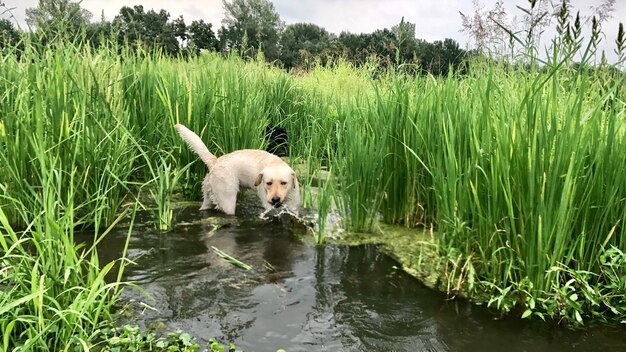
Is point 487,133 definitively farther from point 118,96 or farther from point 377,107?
point 118,96

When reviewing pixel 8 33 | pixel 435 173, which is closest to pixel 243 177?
pixel 435 173

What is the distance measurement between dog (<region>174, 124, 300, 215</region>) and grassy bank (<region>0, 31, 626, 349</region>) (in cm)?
27

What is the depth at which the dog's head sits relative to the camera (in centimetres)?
401

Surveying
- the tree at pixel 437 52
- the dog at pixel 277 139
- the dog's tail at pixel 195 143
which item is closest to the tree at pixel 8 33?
the dog's tail at pixel 195 143

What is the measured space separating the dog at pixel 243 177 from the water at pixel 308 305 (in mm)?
673

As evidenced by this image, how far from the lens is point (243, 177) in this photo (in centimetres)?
449

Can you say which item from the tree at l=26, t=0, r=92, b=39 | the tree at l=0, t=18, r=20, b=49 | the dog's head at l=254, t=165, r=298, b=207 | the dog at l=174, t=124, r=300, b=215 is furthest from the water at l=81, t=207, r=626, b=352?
the tree at l=0, t=18, r=20, b=49

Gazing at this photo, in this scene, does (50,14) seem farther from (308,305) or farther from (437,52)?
(437,52)

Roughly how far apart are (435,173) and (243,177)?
2.01 metres

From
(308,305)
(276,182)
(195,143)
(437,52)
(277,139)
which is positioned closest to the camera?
(308,305)

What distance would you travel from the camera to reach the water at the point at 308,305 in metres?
2.29

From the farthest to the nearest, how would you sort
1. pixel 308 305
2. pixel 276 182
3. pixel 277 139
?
pixel 277 139
pixel 276 182
pixel 308 305

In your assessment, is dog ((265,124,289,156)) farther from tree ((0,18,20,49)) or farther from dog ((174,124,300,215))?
tree ((0,18,20,49))

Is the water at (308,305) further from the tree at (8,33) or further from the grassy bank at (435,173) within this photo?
the tree at (8,33)
